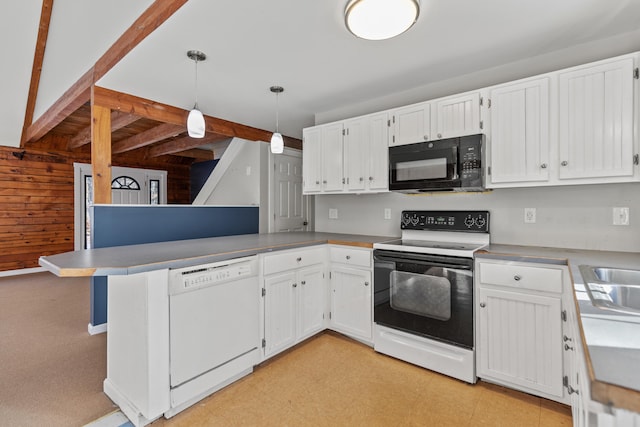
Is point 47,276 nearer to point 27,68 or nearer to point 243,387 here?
point 27,68

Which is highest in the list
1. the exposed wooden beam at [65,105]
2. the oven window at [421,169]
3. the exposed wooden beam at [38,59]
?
the exposed wooden beam at [38,59]

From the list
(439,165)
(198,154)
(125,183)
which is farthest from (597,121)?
(125,183)

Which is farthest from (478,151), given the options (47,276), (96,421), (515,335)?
(47,276)

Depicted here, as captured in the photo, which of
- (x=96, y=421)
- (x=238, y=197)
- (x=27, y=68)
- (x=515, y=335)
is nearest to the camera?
(x=96, y=421)

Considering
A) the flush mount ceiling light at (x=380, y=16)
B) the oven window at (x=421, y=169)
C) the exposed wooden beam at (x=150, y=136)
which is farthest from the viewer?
the exposed wooden beam at (x=150, y=136)

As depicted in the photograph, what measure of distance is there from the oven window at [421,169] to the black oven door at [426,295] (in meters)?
0.65

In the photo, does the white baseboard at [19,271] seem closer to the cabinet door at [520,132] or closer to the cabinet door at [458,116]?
the cabinet door at [458,116]

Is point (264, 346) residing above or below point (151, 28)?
below

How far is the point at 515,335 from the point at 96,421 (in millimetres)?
2548

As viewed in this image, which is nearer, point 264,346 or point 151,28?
point 151,28

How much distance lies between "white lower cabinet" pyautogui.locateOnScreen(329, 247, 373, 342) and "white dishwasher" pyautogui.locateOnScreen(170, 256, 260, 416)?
81cm

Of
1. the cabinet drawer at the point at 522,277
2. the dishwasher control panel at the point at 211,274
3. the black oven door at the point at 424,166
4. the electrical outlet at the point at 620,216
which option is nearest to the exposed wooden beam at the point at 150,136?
the dishwasher control panel at the point at 211,274

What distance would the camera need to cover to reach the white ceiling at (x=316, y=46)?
183cm

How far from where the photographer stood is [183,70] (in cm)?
255
